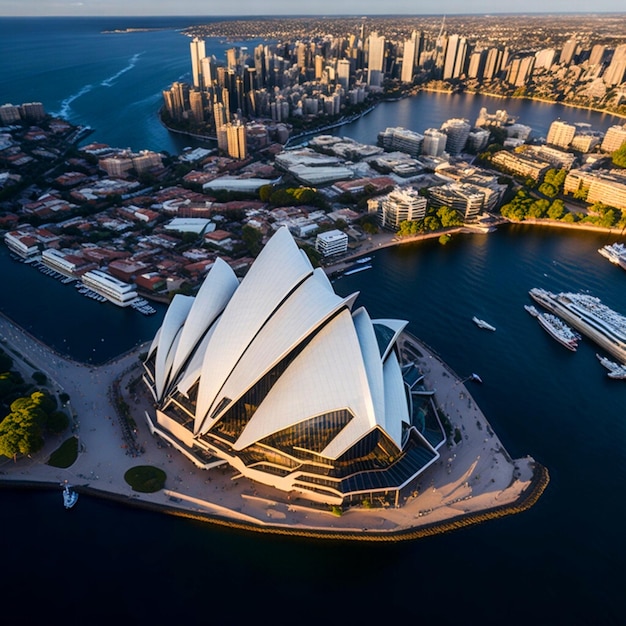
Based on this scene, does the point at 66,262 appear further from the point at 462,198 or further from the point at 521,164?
the point at 521,164

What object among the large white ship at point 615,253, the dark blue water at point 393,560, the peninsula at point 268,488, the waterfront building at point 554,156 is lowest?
the large white ship at point 615,253

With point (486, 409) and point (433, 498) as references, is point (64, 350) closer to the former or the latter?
point (433, 498)

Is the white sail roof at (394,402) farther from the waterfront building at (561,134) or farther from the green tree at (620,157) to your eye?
the waterfront building at (561,134)

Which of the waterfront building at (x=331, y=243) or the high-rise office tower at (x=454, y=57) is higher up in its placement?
the high-rise office tower at (x=454, y=57)

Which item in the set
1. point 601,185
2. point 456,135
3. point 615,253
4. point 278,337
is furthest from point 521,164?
point 278,337

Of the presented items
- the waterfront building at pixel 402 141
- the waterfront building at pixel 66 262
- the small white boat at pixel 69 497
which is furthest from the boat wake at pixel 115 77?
the small white boat at pixel 69 497

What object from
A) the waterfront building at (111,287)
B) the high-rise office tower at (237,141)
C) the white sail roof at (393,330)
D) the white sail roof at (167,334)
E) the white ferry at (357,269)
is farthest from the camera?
the high-rise office tower at (237,141)

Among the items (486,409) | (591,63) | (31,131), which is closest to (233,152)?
(31,131)
